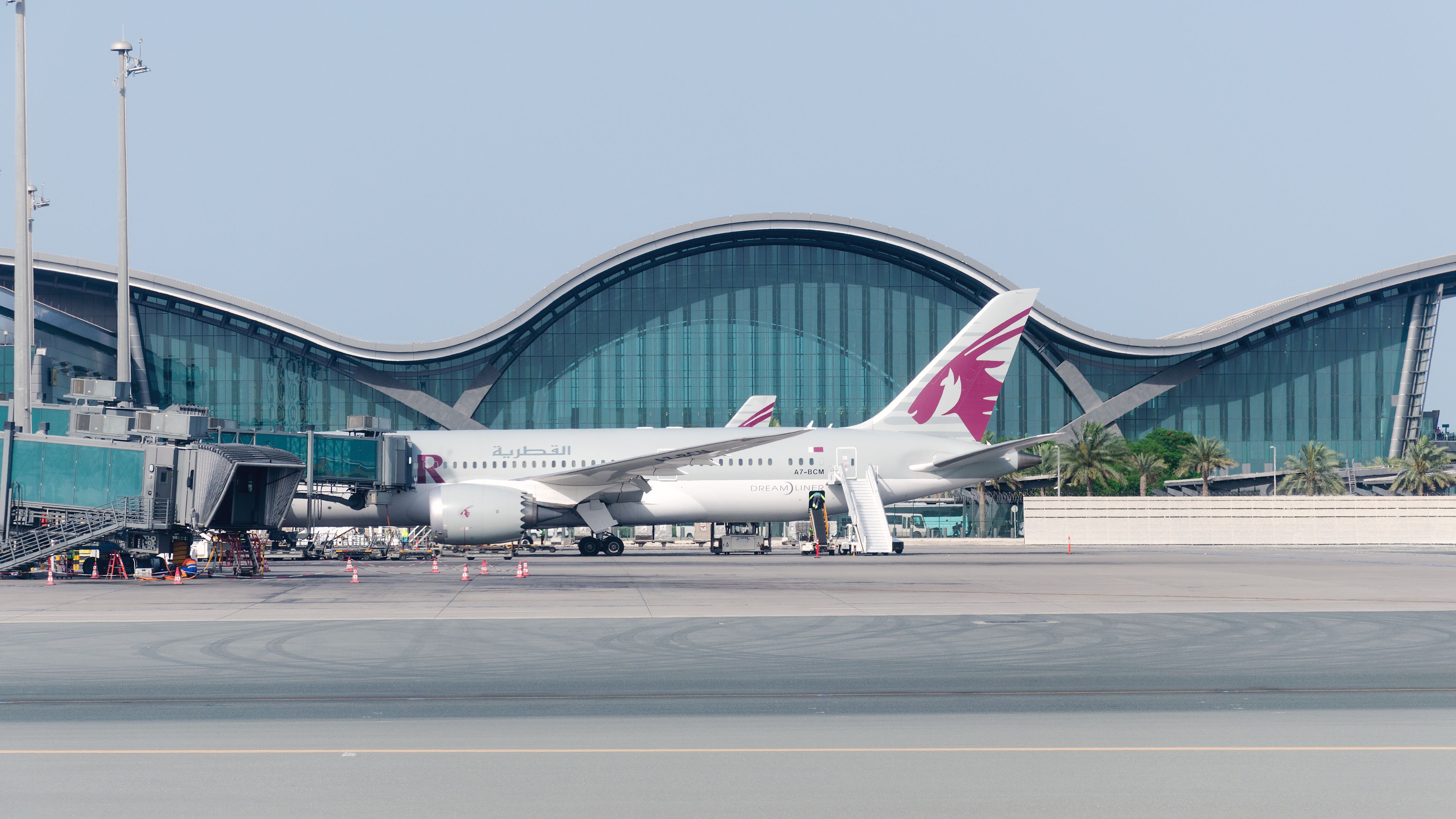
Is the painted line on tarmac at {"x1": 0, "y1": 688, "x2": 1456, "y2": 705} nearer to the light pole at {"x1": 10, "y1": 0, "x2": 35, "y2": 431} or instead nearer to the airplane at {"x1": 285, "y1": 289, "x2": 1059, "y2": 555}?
the light pole at {"x1": 10, "y1": 0, "x2": 35, "y2": 431}

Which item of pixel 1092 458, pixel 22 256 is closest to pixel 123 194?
pixel 22 256

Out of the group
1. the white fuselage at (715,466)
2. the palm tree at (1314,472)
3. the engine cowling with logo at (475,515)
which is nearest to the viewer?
the engine cowling with logo at (475,515)

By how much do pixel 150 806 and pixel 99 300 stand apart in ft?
295

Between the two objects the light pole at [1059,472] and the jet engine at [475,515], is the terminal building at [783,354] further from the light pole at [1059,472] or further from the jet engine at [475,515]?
the jet engine at [475,515]

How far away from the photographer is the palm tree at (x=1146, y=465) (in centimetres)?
8344

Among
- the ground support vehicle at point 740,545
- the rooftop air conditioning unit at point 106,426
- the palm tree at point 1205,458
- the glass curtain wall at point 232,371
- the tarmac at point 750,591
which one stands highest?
the glass curtain wall at point 232,371

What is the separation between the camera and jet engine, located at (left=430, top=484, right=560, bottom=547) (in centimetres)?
3431

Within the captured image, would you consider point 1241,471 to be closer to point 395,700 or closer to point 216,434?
point 216,434

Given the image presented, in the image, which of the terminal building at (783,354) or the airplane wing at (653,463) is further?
the terminal building at (783,354)

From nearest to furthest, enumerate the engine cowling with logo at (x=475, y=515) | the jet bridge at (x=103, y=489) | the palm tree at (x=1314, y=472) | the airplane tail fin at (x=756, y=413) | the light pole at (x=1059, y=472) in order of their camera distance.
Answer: the jet bridge at (x=103, y=489) < the engine cowling with logo at (x=475, y=515) < the airplane tail fin at (x=756, y=413) < the light pole at (x=1059, y=472) < the palm tree at (x=1314, y=472)

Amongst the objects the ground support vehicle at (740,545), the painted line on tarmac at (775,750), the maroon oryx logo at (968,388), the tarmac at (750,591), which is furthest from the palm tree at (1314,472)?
the painted line on tarmac at (775,750)

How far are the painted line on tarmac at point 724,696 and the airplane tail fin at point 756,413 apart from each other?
48720 mm

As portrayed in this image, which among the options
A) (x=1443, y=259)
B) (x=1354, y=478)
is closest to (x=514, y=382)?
(x=1354, y=478)

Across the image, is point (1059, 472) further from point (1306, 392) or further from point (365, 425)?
point (365, 425)
